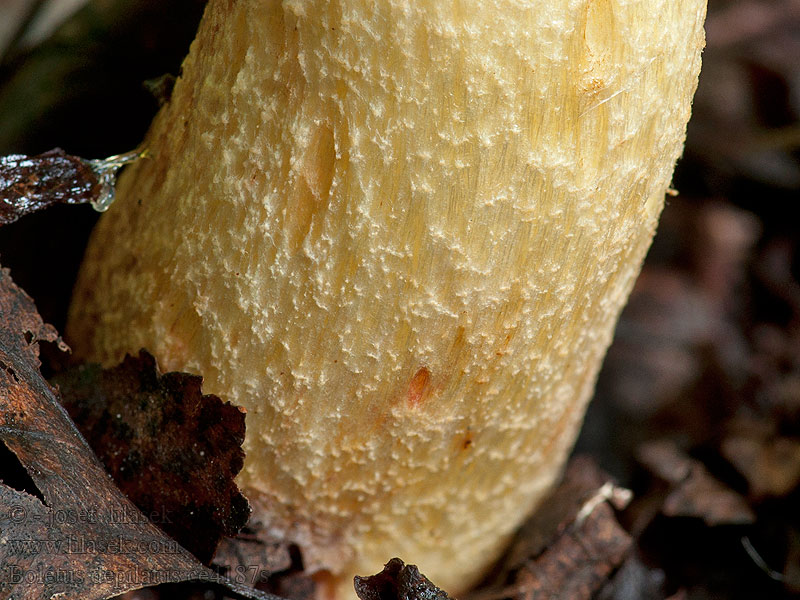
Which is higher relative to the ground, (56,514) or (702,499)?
(702,499)

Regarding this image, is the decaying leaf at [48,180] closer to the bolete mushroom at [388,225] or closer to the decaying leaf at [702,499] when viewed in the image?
the bolete mushroom at [388,225]

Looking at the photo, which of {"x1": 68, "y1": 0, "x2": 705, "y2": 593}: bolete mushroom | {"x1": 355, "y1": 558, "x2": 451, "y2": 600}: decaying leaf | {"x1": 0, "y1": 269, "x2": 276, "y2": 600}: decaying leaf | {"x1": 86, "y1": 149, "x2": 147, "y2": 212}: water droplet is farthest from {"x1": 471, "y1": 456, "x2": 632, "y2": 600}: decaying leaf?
{"x1": 86, "y1": 149, "x2": 147, "y2": 212}: water droplet

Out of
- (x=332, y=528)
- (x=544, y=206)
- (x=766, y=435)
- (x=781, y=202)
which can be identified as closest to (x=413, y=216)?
(x=544, y=206)

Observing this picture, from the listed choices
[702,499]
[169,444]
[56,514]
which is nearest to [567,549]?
[702,499]

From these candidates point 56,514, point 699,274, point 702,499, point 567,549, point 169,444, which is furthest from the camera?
point 699,274

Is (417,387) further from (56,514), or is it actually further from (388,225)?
(56,514)

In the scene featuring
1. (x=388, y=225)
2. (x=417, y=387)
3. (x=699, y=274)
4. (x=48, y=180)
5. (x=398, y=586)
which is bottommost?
(x=398, y=586)

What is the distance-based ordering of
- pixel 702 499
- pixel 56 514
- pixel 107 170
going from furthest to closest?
pixel 702 499 < pixel 107 170 < pixel 56 514
